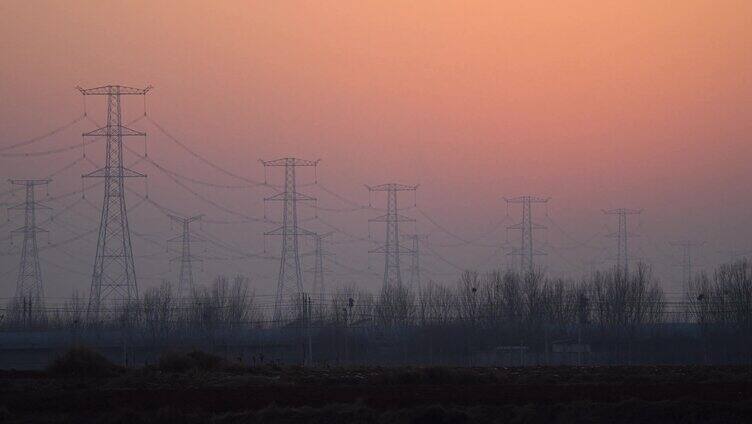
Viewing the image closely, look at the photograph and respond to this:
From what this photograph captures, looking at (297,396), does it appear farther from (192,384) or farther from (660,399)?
(660,399)

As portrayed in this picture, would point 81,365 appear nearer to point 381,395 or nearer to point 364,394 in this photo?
point 364,394

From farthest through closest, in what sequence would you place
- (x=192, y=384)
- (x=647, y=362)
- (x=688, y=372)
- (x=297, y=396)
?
1. (x=647, y=362)
2. (x=688, y=372)
3. (x=192, y=384)
4. (x=297, y=396)

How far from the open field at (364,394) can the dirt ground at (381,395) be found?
0.14 ft

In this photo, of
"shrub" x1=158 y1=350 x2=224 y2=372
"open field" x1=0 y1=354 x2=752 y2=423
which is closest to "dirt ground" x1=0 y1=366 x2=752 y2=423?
"open field" x1=0 y1=354 x2=752 y2=423

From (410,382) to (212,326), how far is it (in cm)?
3299

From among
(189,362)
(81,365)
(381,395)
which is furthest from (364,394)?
(81,365)

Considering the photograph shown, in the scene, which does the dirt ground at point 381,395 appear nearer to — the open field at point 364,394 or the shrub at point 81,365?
the open field at point 364,394

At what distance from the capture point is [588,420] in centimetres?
2766

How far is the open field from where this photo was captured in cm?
2848

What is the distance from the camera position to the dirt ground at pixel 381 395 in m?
28.5

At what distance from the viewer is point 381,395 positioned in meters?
35.6

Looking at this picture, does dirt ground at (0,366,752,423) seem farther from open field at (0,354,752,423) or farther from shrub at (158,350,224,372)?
shrub at (158,350,224,372)

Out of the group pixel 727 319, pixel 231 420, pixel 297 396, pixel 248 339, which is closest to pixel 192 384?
pixel 297 396

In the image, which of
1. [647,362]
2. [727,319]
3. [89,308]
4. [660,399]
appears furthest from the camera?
[727,319]
